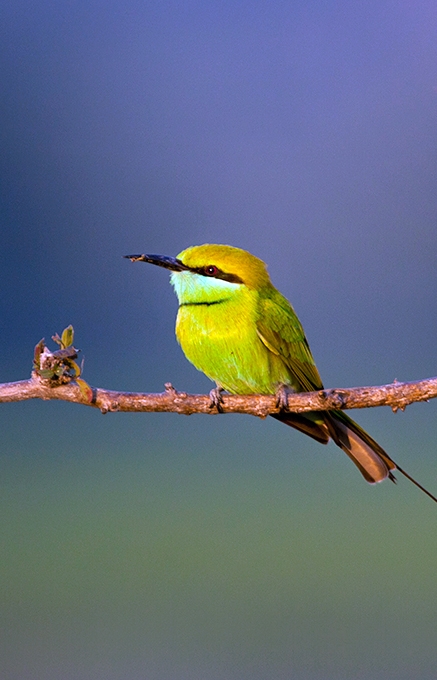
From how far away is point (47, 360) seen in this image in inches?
56.6

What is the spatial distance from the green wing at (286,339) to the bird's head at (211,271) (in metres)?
0.08

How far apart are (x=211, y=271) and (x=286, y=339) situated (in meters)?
0.32

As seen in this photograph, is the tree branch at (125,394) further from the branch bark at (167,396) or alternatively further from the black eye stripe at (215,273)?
the black eye stripe at (215,273)

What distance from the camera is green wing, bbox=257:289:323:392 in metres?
1.98

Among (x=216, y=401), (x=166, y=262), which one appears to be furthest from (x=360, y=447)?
(x=166, y=262)

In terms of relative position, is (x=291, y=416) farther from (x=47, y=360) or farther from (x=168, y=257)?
(x=47, y=360)

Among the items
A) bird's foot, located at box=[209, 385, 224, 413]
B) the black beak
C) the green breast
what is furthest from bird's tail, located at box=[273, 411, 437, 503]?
the black beak

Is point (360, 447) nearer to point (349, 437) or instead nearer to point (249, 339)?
point (349, 437)

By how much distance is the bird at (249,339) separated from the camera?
1.84 metres

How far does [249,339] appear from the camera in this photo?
77.6 inches

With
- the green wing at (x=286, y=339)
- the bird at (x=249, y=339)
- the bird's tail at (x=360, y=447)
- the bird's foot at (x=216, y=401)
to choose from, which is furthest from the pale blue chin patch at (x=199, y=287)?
the bird's tail at (x=360, y=447)

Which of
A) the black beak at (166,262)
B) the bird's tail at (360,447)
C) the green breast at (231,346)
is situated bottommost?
the bird's tail at (360,447)

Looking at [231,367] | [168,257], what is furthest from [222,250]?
[231,367]

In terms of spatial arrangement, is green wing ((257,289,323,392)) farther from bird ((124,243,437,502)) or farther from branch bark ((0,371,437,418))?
branch bark ((0,371,437,418))
